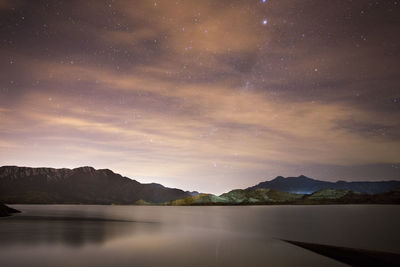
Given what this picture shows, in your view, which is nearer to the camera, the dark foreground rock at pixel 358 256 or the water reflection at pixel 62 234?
the dark foreground rock at pixel 358 256

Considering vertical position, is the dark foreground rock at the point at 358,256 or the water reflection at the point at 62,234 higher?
the dark foreground rock at the point at 358,256

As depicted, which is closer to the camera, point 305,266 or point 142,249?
point 305,266

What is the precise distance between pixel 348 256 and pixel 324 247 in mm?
5314

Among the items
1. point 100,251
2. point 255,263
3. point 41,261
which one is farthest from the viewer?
point 100,251

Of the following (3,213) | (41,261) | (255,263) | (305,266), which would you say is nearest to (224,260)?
(255,263)

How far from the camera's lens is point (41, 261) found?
26141mm

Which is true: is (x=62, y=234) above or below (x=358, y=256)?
below

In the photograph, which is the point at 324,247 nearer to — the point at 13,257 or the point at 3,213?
the point at 13,257

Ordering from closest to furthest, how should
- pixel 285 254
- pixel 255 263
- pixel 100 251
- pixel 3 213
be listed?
pixel 255 263
pixel 285 254
pixel 100 251
pixel 3 213

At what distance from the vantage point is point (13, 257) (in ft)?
90.6

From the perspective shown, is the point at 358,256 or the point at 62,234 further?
the point at 62,234

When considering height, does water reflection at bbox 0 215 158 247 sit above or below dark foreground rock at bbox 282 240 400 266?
below

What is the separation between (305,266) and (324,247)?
10740 mm

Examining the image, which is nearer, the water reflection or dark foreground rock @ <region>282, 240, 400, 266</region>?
dark foreground rock @ <region>282, 240, 400, 266</region>
